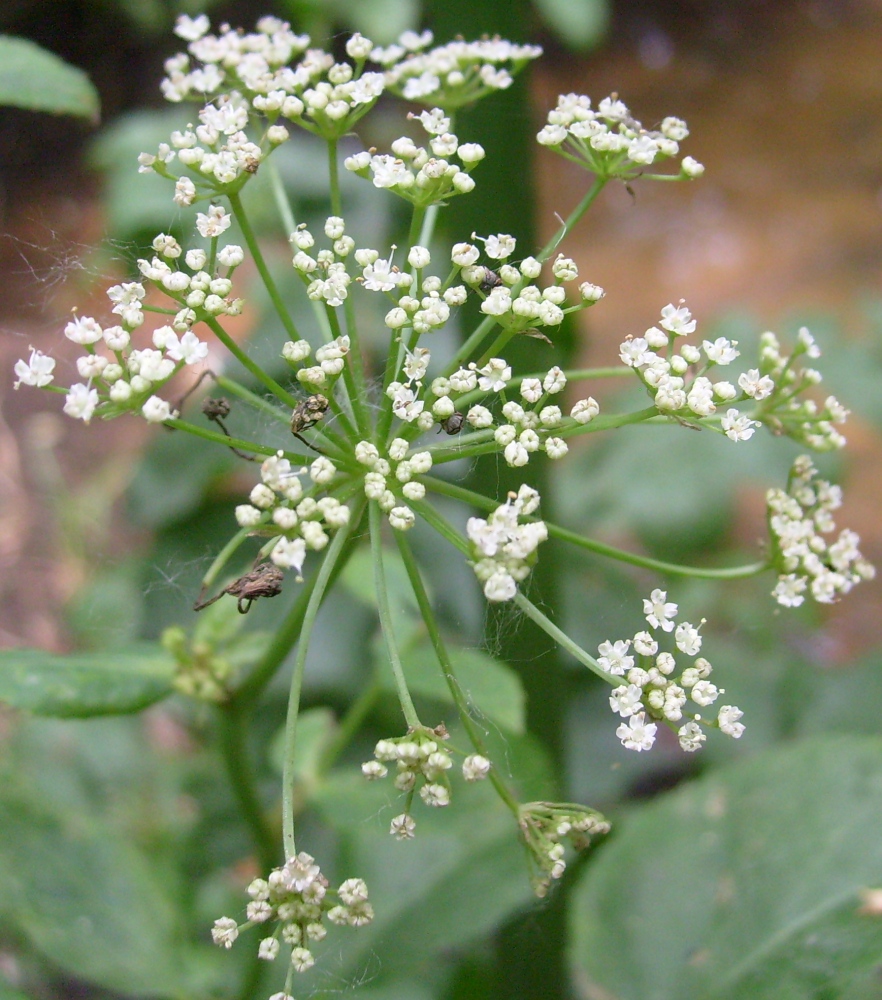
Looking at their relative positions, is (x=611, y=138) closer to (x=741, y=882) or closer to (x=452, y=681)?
(x=452, y=681)

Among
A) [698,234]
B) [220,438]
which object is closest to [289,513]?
[220,438]

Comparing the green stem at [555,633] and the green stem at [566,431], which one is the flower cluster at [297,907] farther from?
the green stem at [566,431]

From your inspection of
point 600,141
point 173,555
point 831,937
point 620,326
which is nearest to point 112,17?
point 620,326

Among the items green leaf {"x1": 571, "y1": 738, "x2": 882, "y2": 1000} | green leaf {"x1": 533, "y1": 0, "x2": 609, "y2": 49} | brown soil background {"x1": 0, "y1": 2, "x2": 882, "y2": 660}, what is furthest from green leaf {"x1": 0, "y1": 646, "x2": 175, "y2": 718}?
green leaf {"x1": 533, "y1": 0, "x2": 609, "y2": 49}

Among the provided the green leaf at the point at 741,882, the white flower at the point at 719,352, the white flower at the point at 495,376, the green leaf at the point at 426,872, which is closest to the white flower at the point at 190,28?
the white flower at the point at 495,376

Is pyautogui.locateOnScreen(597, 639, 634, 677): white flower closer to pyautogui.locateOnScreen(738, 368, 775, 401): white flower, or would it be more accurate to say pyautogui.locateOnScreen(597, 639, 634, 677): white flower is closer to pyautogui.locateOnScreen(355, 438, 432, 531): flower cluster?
pyautogui.locateOnScreen(355, 438, 432, 531): flower cluster
